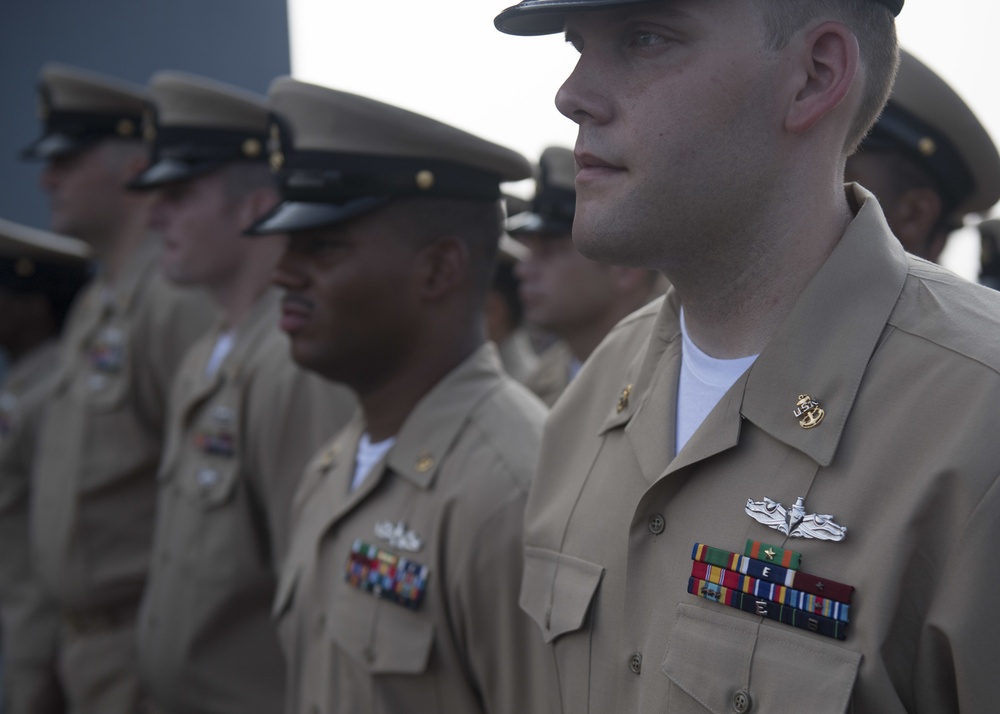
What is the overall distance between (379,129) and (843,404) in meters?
1.74

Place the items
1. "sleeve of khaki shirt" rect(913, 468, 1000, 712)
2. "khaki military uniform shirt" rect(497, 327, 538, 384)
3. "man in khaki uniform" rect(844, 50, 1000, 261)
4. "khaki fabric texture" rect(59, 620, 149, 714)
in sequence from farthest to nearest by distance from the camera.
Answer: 1. "khaki military uniform shirt" rect(497, 327, 538, 384)
2. "khaki fabric texture" rect(59, 620, 149, 714)
3. "man in khaki uniform" rect(844, 50, 1000, 261)
4. "sleeve of khaki shirt" rect(913, 468, 1000, 712)

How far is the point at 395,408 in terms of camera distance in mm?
2803

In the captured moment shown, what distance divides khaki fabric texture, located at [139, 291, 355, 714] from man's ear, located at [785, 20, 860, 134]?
222 centimetres

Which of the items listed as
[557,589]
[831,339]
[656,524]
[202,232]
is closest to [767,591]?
[656,524]

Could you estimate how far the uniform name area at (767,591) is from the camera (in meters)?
1.37

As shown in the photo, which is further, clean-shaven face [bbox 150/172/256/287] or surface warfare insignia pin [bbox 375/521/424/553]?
clean-shaven face [bbox 150/172/256/287]

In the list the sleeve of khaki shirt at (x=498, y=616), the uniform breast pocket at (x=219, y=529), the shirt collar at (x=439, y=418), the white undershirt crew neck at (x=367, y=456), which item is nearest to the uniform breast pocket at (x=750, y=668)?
the sleeve of khaki shirt at (x=498, y=616)

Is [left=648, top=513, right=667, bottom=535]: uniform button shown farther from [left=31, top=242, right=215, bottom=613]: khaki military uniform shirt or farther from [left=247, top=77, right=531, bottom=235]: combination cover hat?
[left=31, top=242, right=215, bottom=613]: khaki military uniform shirt

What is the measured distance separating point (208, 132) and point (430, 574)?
2.64m

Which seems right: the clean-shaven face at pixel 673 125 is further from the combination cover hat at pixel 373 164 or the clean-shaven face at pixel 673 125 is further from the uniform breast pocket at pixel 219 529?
the uniform breast pocket at pixel 219 529

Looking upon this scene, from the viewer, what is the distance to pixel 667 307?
1.88m

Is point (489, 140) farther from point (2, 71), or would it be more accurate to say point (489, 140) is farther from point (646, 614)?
point (2, 71)

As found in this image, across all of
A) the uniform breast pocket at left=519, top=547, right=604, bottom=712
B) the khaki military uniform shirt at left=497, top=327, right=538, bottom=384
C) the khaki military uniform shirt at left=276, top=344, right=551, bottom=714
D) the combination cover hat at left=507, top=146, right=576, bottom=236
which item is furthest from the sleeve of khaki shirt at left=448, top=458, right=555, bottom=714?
the khaki military uniform shirt at left=497, top=327, right=538, bottom=384

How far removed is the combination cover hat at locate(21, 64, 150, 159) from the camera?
17.5 ft
